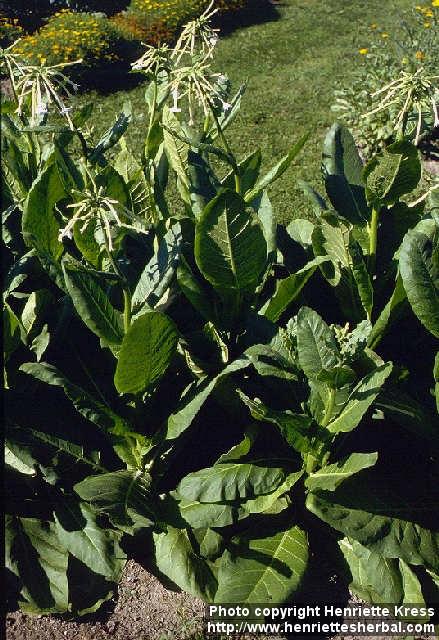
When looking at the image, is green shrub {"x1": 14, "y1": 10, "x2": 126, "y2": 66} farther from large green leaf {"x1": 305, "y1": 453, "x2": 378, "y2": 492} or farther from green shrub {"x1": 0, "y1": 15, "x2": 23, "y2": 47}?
large green leaf {"x1": 305, "y1": 453, "x2": 378, "y2": 492}

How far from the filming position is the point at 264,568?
237cm

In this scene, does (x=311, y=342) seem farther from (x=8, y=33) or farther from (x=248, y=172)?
(x=8, y=33)

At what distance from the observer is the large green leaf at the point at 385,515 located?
2283 mm

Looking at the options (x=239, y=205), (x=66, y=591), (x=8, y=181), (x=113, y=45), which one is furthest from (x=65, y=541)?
(x=113, y=45)

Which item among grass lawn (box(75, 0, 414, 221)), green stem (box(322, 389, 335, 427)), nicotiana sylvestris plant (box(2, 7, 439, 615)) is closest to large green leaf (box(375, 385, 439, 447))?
nicotiana sylvestris plant (box(2, 7, 439, 615))

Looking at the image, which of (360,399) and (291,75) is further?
(291,75)

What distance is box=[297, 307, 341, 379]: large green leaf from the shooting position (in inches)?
90.5

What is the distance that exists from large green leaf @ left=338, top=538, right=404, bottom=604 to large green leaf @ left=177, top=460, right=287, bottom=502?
1.21 feet

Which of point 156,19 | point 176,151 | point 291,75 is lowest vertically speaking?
point 291,75

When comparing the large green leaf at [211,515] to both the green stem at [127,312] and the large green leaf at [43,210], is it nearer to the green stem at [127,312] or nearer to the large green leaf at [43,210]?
the green stem at [127,312]

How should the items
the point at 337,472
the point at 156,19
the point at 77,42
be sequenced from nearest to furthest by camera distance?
the point at 337,472 → the point at 77,42 → the point at 156,19

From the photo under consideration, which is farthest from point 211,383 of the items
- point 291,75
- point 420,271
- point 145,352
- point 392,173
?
point 291,75

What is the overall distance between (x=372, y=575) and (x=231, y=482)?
57 cm

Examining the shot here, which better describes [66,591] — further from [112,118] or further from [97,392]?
[112,118]
